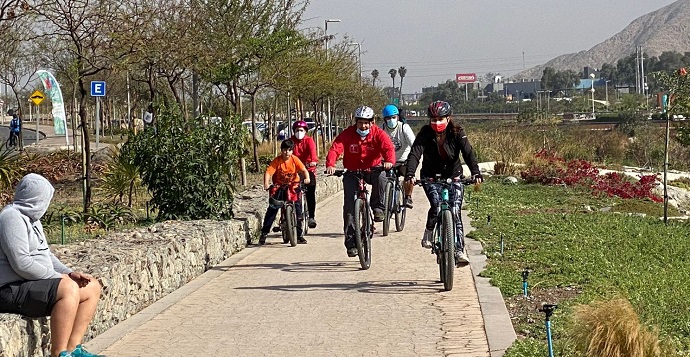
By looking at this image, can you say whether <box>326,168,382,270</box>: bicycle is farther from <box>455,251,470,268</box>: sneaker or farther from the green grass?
<box>455,251,470,268</box>: sneaker

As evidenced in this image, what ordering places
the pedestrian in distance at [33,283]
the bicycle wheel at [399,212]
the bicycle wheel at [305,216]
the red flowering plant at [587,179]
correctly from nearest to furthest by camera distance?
the pedestrian in distance at [33,283]
the bicycle wheel at [305,216]
the bicycle wheel at [399,212]
the red flowering plant at [587,179]

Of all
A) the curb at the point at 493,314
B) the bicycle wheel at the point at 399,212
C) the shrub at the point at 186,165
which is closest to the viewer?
the curb at the point at 493,314

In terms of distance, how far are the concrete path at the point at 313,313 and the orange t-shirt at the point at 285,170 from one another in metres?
1.40

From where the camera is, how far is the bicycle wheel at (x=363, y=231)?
37.4 ft

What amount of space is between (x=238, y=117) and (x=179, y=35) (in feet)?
21.6

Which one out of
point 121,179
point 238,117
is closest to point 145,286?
point 238,117

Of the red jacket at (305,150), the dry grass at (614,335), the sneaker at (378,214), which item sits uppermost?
the red jacket at (305,150)

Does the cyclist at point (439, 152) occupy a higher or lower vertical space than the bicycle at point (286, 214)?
higher

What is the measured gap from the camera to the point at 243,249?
13.9 metres

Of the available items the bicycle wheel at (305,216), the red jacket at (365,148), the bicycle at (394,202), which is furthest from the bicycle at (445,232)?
the bicycle wheel at (305,216)

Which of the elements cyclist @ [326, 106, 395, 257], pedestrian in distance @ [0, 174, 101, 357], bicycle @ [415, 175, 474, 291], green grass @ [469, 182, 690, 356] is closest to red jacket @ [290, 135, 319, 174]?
cyclist @ [326, 106, 395, 257]

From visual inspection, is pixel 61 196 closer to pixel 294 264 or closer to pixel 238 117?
pixel 238 117

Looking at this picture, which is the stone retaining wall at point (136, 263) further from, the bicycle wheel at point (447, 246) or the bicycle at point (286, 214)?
the bicycle wheel at point (447, 246)

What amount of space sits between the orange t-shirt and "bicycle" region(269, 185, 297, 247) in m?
0.13
